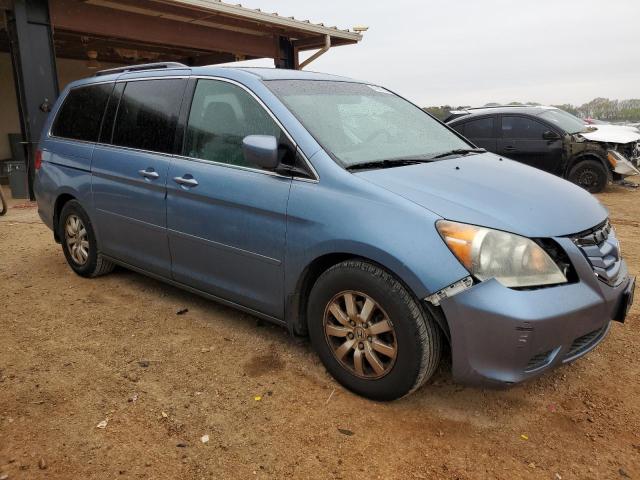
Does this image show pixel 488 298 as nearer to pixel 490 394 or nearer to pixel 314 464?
pixel 490 394

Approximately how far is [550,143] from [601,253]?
7.75m

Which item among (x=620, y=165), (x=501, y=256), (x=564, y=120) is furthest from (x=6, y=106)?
(x=501, y=256)

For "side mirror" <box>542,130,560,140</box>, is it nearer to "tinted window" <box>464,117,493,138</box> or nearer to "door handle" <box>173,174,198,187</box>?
"tinted window" <box>464,117,493,138</box>

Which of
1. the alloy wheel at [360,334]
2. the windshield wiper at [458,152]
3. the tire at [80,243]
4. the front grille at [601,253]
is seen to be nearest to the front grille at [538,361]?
the front grille at [601,253]

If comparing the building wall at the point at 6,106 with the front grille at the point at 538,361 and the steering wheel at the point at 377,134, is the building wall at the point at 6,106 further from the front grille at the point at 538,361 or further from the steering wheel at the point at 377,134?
the front grille at the point at 538,361

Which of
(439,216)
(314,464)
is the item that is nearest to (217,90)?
(439,216)

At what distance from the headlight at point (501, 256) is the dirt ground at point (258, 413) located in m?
0.77

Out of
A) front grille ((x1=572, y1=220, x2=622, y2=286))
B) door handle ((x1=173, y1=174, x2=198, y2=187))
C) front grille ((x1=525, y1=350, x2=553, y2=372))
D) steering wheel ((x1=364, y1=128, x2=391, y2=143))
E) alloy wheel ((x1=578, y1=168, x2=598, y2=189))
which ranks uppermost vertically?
steering wheel ((x1=364, y1=128, x2=391, y2=143))

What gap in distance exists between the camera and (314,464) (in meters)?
2.25

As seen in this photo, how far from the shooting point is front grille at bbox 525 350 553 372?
232 centimetres

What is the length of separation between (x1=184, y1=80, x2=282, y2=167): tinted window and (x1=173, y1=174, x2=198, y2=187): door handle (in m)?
0.16

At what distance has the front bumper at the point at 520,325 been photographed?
7.30 feet

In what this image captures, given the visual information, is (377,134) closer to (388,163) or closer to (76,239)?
(388,163)

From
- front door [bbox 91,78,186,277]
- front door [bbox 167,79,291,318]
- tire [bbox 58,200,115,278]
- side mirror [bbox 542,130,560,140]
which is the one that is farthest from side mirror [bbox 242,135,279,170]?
side mirror [bbox 542,130,560,140]
